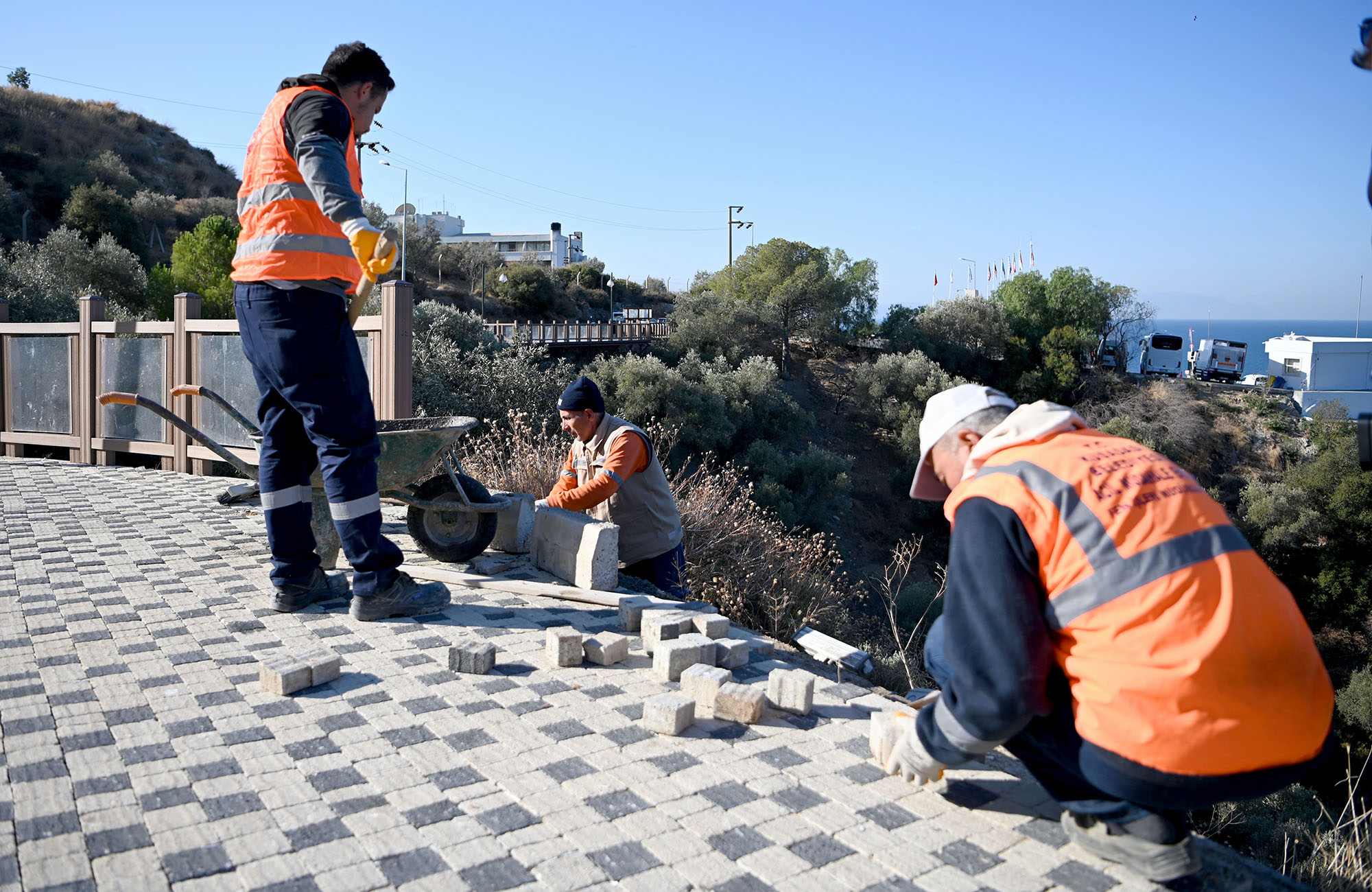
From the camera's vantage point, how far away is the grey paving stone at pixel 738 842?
2027mm

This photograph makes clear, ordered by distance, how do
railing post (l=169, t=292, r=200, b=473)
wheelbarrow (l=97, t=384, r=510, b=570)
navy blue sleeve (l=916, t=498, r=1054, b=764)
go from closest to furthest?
navy blue sleeve (l=916, t=498, r=1054, b=764), wheelbarrow (l=97, t=384, r=510, b=570), railing post (l=169, t=292, r=200, b=473)

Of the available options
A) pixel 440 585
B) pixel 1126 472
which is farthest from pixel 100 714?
pixel 1126 472

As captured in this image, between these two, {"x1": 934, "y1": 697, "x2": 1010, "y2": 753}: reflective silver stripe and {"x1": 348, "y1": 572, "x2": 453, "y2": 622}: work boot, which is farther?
{"x1": 348, "y1": 572, "x2": 453, "y2": 622}: work boot

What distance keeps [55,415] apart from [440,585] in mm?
6919

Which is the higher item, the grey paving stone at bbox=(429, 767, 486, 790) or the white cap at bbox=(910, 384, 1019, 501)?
the white cap at bbox=(910, 384, 1019, 501)

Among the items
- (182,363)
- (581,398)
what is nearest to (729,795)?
(581,398)

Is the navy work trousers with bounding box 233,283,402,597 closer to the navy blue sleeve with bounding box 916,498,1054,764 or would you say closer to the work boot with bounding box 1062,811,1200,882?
the navy blue sleeve with bounding box 916,498,1054,764

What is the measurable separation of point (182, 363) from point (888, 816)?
283 inches

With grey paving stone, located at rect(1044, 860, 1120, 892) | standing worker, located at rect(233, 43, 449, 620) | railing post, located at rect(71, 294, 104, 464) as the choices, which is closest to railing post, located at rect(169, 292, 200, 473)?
railing post, located at rect(71, 294, 104, 464)

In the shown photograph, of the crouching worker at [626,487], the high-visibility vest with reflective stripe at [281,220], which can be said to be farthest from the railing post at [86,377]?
the high-visibility vest with reflective stripe at [281,220]

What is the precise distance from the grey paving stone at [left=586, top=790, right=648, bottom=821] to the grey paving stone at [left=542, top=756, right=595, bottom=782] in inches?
4.9

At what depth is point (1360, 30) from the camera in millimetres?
2482

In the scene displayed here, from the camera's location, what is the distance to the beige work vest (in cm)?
484

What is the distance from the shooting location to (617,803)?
2.23m
